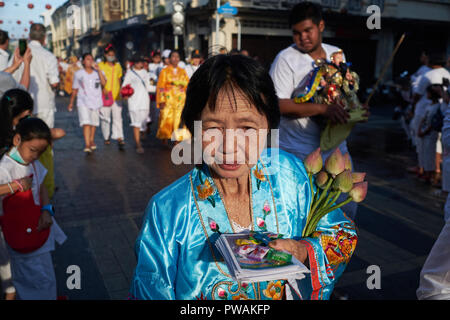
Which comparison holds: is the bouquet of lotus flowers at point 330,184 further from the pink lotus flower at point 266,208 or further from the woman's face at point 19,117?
the woman's face at point 19,117

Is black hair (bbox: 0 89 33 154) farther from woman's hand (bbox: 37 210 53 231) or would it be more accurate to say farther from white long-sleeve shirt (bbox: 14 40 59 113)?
white long-sleeve shirt (bbox: 14 40 59 113)

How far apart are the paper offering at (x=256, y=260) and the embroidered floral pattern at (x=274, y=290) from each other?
0.25 m

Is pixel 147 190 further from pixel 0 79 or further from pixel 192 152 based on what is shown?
pixel 192 152

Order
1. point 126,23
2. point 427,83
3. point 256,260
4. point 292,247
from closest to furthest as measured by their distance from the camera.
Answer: point 256,260 → point 292,247 → point 427,83 → point 126,23

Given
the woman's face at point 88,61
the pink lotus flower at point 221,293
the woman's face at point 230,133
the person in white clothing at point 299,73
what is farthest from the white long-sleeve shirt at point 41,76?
the pink lotus flower at point 221,293

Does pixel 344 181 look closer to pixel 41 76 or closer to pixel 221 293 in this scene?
pixel 221 293

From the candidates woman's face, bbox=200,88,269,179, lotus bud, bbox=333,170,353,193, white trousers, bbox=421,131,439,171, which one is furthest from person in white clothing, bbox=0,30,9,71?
white trousers, bbox=421,131,439,171

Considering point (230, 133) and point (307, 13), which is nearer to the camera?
point (230, 133)

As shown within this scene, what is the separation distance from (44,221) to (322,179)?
2.18 meters

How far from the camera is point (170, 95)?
349 inches

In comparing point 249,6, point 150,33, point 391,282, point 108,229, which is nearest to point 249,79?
point 391,282

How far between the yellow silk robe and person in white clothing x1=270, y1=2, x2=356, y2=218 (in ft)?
18.6

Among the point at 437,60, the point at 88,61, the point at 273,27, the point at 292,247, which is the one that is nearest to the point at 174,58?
the point at 88,61

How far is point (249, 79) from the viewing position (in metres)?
1.49
